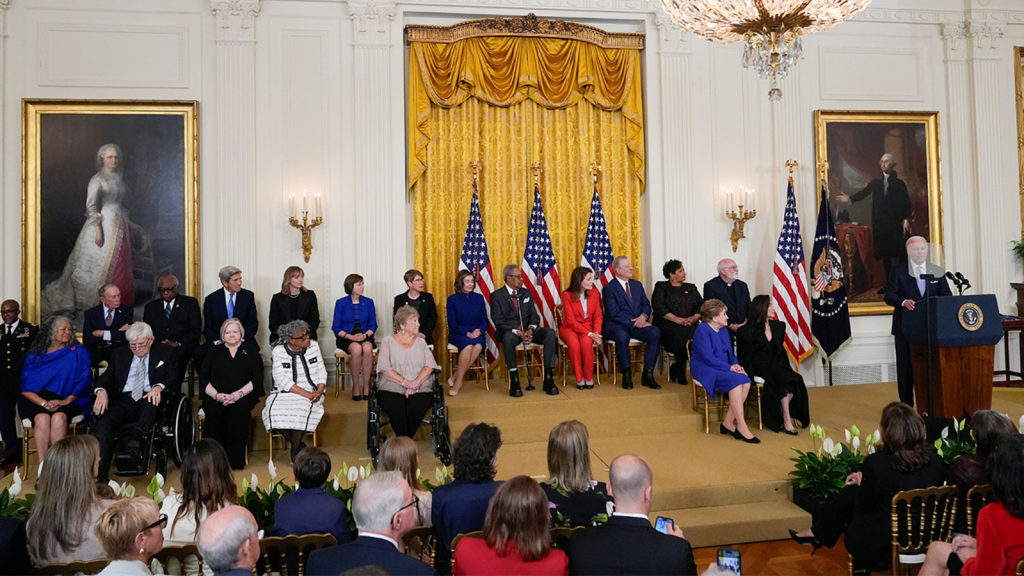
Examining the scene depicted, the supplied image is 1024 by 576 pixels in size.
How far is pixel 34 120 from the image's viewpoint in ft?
26.2

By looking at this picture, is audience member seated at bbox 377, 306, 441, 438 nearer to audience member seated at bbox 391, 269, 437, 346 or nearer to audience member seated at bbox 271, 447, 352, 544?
audience member seated at bbox 391, 269, 437, 346

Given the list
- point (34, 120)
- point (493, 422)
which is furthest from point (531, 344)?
point (34, 120)

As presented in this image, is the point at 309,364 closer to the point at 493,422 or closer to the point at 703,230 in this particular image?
the point at 493,422

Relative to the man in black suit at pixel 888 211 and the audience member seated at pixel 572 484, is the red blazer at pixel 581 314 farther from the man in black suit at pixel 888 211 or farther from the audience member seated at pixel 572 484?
the audience member seated at pixel 572 484

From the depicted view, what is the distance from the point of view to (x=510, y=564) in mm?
2674

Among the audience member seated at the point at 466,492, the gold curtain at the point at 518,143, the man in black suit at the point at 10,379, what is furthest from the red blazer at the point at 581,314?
the man in black suit at the point at 10,379

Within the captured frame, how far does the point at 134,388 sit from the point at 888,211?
29.6 ft

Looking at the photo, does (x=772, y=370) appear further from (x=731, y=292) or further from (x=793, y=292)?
(x=793, y=292)

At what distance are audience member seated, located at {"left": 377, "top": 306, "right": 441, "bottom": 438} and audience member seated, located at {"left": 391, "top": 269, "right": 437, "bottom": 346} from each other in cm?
114

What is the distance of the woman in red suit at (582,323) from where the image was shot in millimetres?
8070

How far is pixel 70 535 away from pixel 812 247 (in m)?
8.62

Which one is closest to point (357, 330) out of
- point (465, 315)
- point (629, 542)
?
point (465, 315)

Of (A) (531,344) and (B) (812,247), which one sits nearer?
(A) (531,344)

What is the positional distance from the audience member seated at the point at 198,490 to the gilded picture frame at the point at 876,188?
829 cm
